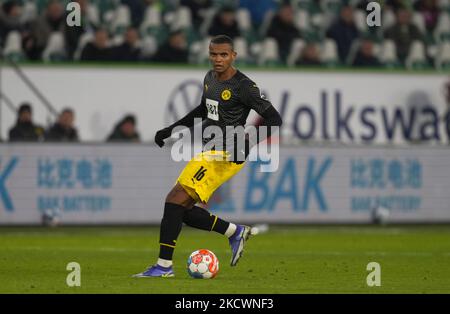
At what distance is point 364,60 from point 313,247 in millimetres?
8281

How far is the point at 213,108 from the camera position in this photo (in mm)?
11164

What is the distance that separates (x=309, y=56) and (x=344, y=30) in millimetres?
1105

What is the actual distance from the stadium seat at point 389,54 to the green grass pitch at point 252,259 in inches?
169

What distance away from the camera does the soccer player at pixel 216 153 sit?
10.8 meters

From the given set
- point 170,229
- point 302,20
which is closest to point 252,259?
point 170,229

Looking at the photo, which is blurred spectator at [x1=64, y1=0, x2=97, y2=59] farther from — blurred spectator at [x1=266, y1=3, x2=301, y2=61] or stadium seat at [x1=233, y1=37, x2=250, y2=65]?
blurred spectator at [x1=266, y1=3, x2=301, y2=61]

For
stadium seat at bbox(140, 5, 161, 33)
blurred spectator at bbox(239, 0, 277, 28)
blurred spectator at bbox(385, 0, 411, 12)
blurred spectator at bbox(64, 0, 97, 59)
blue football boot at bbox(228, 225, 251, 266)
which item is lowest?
blue football boot at bbox(228, 225, 251, 266)

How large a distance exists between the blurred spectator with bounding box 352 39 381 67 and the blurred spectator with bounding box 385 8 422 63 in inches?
34.5

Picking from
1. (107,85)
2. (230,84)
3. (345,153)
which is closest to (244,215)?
(345,153)

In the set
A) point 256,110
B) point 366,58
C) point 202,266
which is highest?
point 366,58

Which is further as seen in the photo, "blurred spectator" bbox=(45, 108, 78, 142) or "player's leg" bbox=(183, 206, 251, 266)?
"blurred spectator" bbox=(45, 108, 78, 142)

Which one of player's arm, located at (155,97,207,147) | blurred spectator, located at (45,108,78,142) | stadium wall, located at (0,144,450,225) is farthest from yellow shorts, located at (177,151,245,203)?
blurred spectator, located at (45,108,78,142)

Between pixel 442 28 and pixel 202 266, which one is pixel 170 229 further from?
pixel 442 28

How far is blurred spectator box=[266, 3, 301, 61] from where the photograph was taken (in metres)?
22.6
